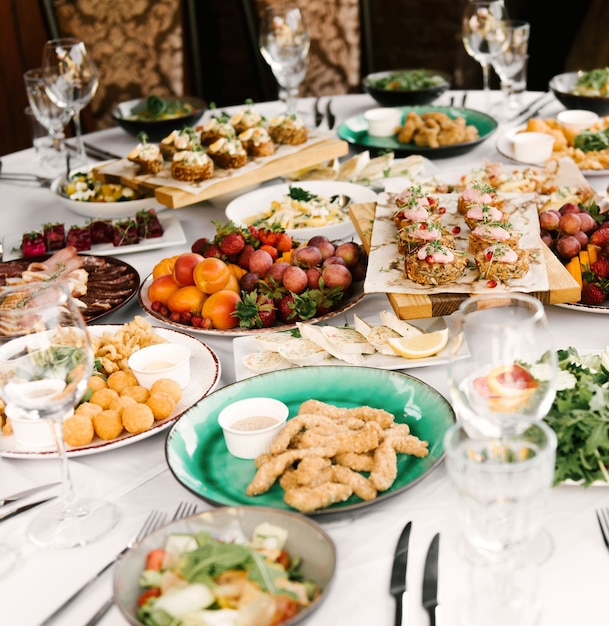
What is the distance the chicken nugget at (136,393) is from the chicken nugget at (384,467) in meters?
0.46

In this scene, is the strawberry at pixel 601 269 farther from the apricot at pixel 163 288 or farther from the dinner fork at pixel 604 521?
the apricot at pixel 163 288

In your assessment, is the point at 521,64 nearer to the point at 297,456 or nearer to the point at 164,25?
the point at 164,25

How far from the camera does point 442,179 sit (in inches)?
96.6

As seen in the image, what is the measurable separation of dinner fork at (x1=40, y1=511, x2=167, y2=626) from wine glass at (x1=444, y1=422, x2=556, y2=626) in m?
0.44

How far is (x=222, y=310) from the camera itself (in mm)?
1766

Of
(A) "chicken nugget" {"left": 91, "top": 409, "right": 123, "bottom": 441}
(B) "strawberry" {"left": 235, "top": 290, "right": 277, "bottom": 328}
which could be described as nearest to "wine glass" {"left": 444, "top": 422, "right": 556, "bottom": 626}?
(A) "chicken nugget" {"left": 91, "top": 409, "right": 123, "bottom": 441}

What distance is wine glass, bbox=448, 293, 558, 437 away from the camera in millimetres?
1053

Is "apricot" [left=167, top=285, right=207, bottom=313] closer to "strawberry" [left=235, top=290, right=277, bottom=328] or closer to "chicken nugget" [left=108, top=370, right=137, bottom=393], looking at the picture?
"strawberry" [left=235, top=290, right=277, bottom=328]

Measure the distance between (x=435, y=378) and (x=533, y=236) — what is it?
21.8 inches

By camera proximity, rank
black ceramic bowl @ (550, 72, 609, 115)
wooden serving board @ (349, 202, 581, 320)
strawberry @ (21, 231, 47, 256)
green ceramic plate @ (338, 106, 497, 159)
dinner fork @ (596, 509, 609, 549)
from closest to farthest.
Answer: dinner fork @ (596, 509, 609, 549) < wooden serving board @ (349, 202, 581, 320) < strawberry @ (21, 231, 47, 256) < green ceramic plate @ (338, 106, 497, 159) < black ceramic bowl @ (550, 72, 609, 115)

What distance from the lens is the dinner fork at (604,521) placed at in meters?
1.10

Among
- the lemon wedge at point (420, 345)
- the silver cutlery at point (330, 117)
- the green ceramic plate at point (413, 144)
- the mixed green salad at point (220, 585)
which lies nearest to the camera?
the mixed green salad at point (220, 585)

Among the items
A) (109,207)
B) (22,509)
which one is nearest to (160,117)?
(109,207)

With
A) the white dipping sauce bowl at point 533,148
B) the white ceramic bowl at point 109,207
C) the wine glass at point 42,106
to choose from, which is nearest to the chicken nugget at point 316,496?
the white ceramic bowl at point 109,207
